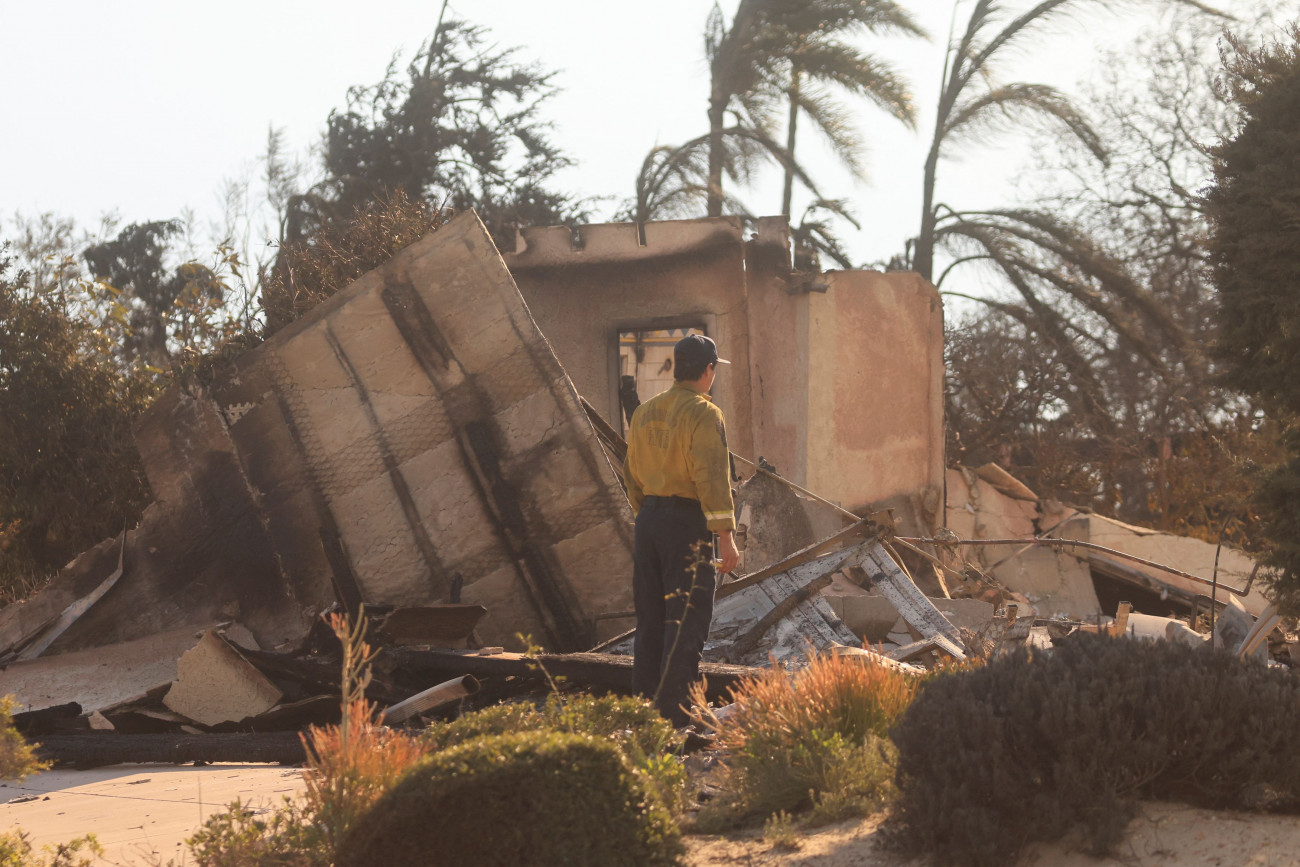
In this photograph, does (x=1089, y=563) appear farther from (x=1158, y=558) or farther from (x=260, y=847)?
(x=260, y=847)

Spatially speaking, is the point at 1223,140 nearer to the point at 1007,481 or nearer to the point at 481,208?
the point at 1007,481

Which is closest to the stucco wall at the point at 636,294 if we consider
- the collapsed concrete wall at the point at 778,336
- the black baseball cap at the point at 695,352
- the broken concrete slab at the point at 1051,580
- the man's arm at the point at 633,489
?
the collapsed concrete wall at the point at 778,336

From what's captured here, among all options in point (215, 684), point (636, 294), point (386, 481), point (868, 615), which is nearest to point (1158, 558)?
point (868, 615)

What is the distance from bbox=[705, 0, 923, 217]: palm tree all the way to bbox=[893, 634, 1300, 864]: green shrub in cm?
1407

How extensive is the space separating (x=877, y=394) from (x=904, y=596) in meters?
6.23

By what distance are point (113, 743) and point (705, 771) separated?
3.75 metres

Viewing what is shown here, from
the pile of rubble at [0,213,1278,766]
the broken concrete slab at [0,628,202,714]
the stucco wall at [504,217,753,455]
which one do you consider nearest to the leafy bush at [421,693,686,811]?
the pile of rubble at [0,213,1278,766]

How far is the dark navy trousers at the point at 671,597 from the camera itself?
5.64m

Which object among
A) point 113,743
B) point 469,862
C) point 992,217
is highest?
point 992,217

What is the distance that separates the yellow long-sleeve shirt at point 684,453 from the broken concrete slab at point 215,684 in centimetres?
339

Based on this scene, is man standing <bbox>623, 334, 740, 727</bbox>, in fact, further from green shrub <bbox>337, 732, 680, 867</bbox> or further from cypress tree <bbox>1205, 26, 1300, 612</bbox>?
cypress tree <bbox>1205, 26, 1300, 612</bbox>

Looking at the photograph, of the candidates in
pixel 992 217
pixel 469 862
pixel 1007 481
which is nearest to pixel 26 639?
pixel 469 862

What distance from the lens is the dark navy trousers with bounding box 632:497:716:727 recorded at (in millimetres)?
5641

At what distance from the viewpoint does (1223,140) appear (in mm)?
5840
